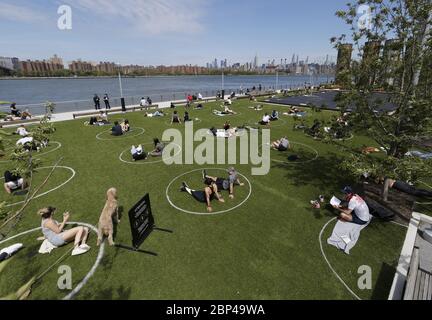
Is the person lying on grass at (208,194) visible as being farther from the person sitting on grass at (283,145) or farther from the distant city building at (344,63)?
the person sitting on grass at (283,145)

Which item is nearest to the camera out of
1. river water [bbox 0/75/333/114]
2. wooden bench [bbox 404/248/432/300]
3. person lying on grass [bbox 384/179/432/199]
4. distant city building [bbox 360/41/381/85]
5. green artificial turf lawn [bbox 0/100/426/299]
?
wooden bench [bbox 404/248/432/300]

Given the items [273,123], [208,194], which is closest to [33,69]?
[273,123]

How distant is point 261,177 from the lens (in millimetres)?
14859

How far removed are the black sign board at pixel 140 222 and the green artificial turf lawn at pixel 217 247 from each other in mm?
418

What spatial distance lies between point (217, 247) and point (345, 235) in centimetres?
504

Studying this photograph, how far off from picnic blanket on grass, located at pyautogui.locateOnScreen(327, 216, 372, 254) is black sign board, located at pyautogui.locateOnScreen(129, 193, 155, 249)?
22.8 ft

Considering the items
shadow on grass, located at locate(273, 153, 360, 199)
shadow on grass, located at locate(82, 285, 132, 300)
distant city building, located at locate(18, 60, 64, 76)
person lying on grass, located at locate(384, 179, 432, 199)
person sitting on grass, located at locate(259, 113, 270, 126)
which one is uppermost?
distant city building, located at locate(18, 60, 64, 76)

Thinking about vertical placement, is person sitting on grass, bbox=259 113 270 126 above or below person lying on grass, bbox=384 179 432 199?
above

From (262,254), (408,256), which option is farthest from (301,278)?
(408,256)

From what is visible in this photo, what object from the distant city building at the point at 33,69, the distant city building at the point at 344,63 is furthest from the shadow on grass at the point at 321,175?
the distant city building at the point at 33,69

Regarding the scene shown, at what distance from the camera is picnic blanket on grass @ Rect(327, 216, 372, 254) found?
896cm

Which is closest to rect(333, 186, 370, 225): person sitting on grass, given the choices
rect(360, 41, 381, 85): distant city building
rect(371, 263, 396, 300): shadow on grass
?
rect(371, 263, 396, 300): shadow on grass

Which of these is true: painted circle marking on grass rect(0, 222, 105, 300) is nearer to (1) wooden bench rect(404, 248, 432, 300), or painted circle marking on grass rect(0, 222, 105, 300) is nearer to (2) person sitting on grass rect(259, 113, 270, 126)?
(1) wooden bench rect(404, 248, 432, 300)
